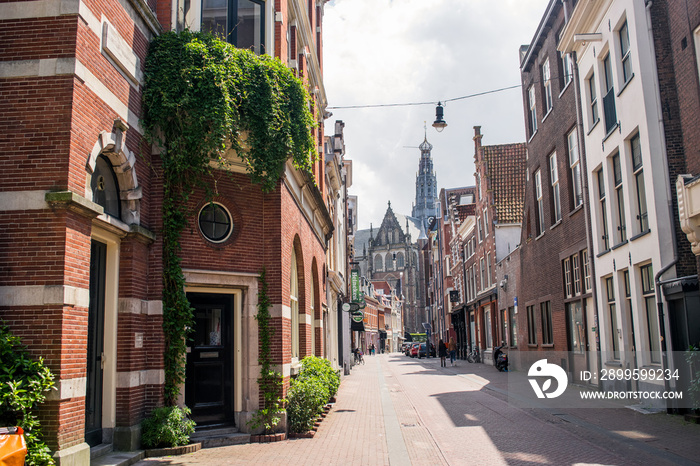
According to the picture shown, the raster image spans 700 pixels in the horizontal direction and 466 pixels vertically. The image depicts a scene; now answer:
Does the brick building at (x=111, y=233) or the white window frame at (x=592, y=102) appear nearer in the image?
the brick building at (x=111, y=233)

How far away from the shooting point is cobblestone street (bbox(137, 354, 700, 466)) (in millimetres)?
8281

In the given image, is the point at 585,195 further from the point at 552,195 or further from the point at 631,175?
the point at 552,195

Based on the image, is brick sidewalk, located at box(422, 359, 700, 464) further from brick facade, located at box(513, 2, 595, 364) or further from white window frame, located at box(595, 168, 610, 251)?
brick facade, located at box(513, 2, 595, 364)

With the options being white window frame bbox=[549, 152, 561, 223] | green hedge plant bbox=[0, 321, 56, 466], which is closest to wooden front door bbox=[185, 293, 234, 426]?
green hedge plant bbox=[0, 321, 56, 466]

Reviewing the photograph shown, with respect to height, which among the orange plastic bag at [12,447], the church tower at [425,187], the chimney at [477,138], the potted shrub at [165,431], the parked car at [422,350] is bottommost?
the parked car at [422,350]

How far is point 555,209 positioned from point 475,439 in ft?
Result: 41.9

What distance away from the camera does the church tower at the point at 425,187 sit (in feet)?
457

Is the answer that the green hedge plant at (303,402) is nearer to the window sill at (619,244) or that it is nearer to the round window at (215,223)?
the round window at (215,223)

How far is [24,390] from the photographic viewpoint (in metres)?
6.17

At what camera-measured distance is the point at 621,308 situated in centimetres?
1475

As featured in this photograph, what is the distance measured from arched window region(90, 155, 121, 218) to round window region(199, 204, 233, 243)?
179 centimetres

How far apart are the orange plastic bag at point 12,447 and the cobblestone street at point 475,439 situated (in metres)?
2.74

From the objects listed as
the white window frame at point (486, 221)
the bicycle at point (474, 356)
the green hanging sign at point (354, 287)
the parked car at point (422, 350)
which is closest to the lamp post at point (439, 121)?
the white window frame at point (486, 221)

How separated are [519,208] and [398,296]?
84.0 metres
